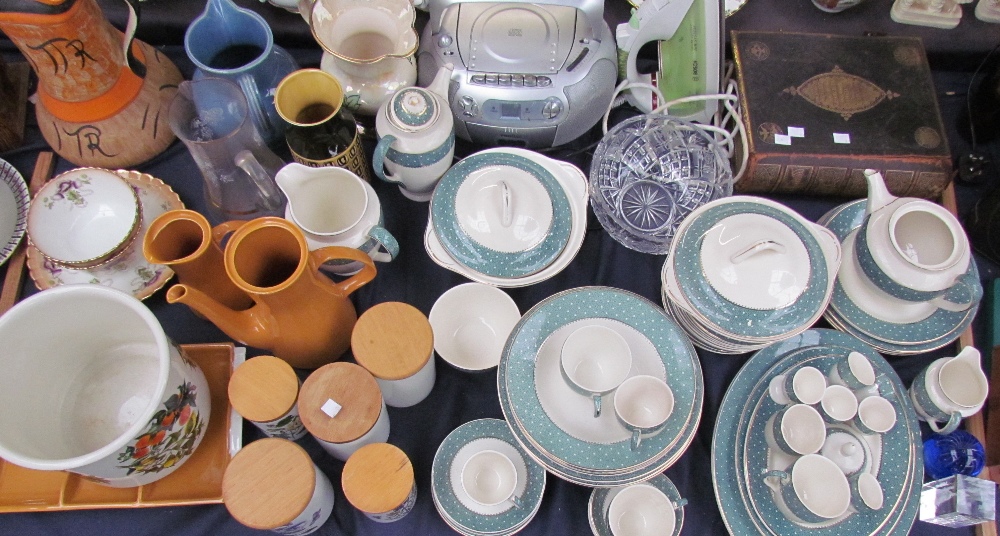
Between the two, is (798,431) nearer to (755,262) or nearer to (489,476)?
(755,262)

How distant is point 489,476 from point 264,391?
0.78ft

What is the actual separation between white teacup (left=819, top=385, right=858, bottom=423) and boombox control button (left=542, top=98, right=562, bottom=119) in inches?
16.5

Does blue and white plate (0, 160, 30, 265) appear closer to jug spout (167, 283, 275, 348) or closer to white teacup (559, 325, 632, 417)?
jug spout (167, 283, 275, 348)

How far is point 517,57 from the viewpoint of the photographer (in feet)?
2.38

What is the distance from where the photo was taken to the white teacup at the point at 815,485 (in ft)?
1.85

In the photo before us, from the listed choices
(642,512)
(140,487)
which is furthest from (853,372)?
(140,487)

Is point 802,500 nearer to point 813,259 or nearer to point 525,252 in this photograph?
point 813,259

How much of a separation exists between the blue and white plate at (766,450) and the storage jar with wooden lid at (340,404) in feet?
1.16

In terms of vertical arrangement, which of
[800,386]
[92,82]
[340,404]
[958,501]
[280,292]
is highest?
[92,82]

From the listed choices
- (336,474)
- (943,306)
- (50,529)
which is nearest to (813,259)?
(943,306)

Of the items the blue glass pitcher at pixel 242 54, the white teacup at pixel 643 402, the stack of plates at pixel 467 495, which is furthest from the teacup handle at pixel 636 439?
the blue glass pitcher at pixel 242 54

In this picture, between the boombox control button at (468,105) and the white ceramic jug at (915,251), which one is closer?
the white ceramic jug at (915,251)

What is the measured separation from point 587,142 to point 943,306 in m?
0.44

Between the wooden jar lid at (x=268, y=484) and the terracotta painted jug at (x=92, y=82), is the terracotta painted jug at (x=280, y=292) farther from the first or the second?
the terracotta painted jug at (x=92, y=82)
